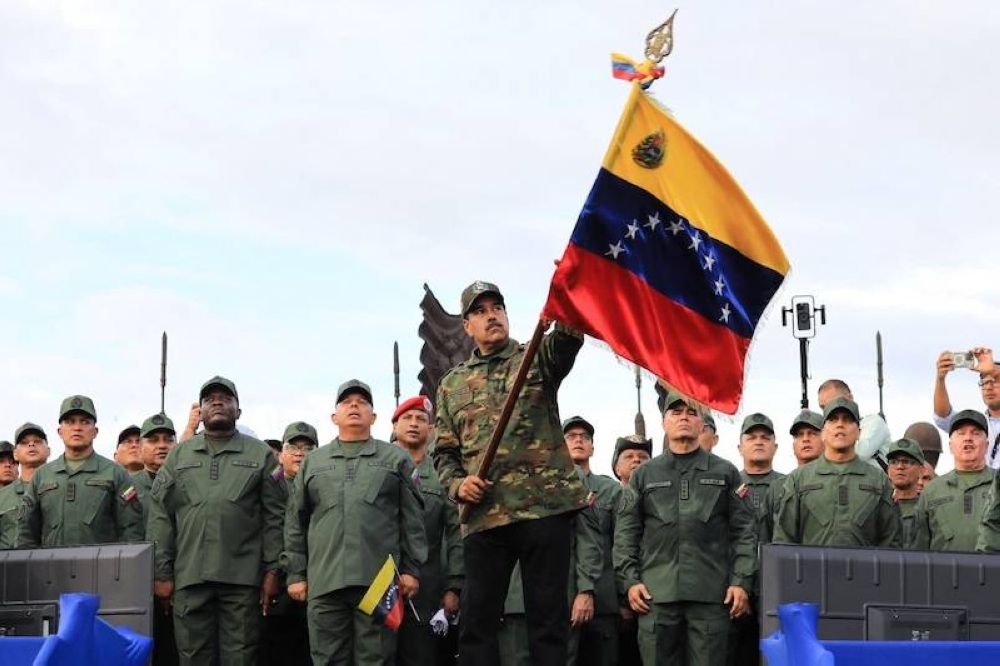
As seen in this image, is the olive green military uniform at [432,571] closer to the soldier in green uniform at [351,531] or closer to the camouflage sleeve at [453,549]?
the camouflage sleeve at [453,549]

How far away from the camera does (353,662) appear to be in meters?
9.34

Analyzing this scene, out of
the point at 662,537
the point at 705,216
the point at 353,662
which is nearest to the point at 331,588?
the point at 353,662

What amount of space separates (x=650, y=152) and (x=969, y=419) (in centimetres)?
392

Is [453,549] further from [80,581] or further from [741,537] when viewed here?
[80,581]

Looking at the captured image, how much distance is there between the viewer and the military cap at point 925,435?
1270 cm

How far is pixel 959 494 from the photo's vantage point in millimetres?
9961

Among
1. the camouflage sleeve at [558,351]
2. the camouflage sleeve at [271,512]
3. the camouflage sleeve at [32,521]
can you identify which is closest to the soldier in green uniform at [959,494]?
the camouflage sleeve at [558,351]

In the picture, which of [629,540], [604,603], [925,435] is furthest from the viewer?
[925,435]

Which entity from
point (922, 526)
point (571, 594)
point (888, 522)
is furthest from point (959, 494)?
point (571, 594)

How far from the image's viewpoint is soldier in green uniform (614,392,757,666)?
9703mm

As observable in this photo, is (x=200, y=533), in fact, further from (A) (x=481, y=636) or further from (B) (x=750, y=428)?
(B) (x=750, y=428)

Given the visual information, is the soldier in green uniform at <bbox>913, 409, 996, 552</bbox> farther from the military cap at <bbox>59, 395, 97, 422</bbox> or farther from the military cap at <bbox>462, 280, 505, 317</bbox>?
the military cap at <bbox>59, 395, 97, 422</bbox>

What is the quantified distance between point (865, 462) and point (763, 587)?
3.68 meters

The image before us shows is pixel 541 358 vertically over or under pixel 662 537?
over
